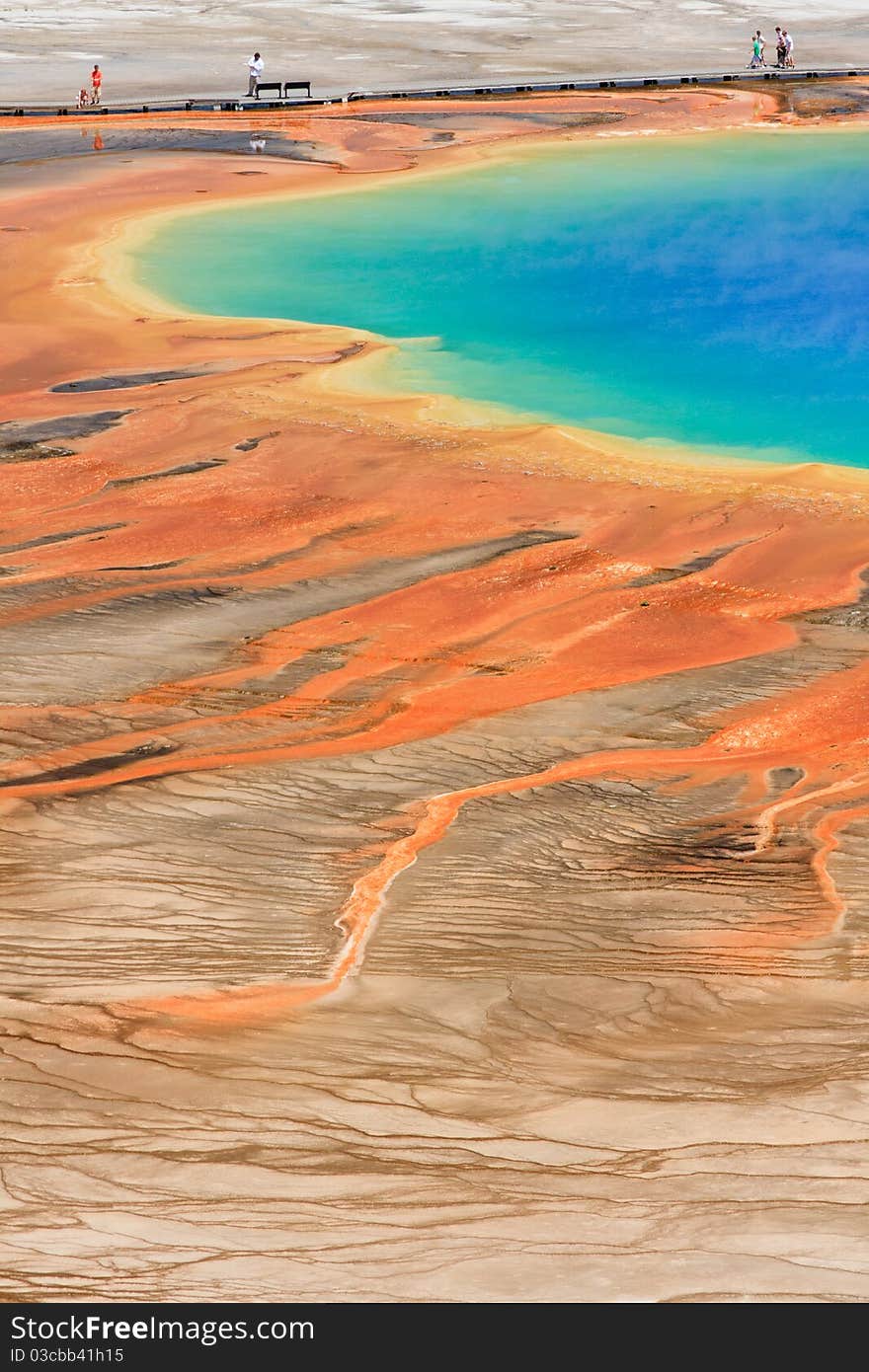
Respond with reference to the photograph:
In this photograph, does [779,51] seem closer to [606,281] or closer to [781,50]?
[781,50]

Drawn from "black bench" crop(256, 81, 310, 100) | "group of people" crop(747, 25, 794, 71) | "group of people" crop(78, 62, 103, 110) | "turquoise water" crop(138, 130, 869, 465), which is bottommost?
"turquoise water" crop(138, 130, 869, 465)

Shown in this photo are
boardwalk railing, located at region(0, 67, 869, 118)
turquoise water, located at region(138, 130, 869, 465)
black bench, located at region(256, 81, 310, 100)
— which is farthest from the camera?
black bench, located at region(256, 81, 310, 100)

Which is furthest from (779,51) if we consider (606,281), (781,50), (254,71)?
(606,281)

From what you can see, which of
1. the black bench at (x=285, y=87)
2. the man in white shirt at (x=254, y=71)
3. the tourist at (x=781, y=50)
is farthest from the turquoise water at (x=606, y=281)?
the tourist at (x=781, y=50)

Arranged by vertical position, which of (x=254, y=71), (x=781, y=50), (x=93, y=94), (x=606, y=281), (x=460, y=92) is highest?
(x=781, y=50)

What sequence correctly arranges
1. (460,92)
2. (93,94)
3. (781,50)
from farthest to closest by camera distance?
1. (781,50)
2. (460,92)
3. (93,94)

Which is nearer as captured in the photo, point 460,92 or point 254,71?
point 254,71

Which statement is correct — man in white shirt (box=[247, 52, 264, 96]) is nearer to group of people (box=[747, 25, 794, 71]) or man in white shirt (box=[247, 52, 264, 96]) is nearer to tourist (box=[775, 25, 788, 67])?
group of people (box=[747, 25, 794, 71])

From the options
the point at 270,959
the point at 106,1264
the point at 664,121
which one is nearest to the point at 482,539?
the point at 270,959

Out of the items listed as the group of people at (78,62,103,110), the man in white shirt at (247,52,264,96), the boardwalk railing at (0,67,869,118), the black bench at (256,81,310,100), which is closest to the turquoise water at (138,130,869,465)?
the boardwalk railing at (0,67,869,118)
